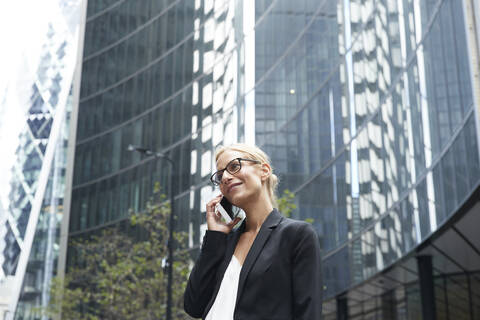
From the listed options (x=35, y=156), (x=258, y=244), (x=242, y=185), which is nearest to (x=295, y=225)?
(x=258, y=244)

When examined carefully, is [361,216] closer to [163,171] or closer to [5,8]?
[163,171]

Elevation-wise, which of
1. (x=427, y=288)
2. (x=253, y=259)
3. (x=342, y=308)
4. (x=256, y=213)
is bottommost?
(x=253, y=259)

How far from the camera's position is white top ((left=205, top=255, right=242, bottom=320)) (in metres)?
3.64

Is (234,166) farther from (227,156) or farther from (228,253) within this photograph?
(228,253)

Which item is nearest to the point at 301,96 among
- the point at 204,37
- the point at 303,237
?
the point at 204,37

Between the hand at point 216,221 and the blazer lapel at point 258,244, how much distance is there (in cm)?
21

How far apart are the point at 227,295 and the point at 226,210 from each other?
51cm

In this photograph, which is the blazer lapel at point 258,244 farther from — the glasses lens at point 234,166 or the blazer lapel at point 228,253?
the glasses lens at point 234,166

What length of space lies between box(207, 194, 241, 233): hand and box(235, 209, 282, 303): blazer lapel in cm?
21

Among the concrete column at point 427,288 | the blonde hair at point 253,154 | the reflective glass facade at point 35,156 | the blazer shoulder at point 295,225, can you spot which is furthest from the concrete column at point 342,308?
the blazer shoulder at point 295,225

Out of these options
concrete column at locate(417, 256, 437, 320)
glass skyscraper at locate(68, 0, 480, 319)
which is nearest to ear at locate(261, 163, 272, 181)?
glass skyscraper at locate(68, 0, 480, 319)

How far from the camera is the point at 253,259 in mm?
3691

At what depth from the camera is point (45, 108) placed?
2325 inches

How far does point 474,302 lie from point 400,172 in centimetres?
625
